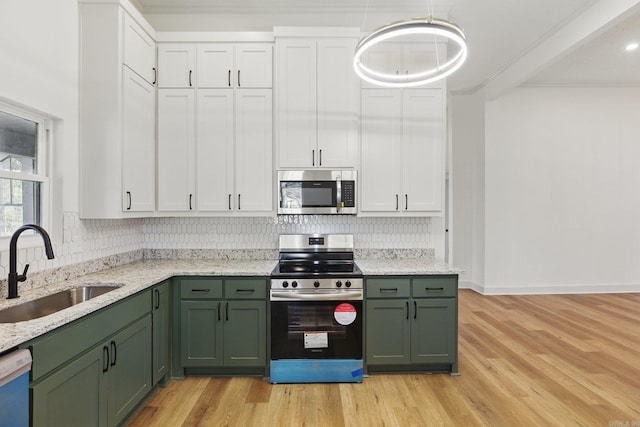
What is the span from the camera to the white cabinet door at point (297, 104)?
3.18 meters

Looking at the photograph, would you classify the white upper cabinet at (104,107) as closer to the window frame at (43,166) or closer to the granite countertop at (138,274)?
the window frame at (43,166)

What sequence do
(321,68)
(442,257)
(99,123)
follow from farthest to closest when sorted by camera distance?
(442,257), (321,68), (99,123)

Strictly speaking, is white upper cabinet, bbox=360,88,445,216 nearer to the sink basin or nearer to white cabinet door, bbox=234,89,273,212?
white cabinet door, bbox=234,89,273,212

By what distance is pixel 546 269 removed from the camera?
18.5ft

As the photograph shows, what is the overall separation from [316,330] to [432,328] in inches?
39.5

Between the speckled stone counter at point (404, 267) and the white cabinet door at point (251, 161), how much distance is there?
109cm

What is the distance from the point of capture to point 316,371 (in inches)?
111

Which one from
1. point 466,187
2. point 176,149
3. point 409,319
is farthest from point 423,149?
point 466,187

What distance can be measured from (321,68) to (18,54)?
222cm

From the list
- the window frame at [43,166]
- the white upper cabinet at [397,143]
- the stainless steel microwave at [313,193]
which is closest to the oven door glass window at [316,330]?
the stainless steel microwave at [313,193]

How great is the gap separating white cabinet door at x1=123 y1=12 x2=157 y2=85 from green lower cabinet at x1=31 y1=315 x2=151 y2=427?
2104mm

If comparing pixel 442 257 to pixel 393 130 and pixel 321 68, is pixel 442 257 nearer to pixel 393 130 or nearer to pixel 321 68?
pixel 393 130

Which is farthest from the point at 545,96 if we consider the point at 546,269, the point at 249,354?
the point at 249,354

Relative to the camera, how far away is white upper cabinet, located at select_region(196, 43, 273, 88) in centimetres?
321
